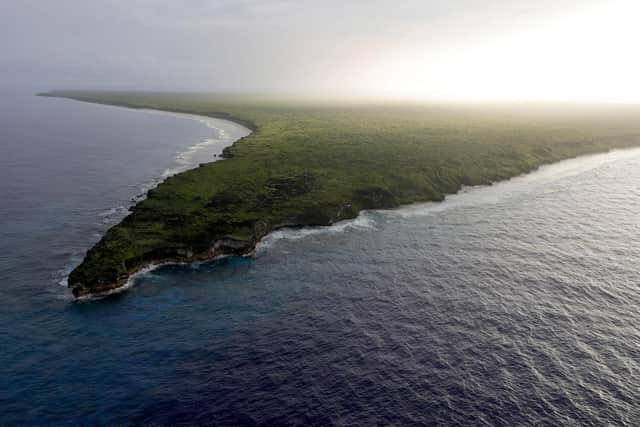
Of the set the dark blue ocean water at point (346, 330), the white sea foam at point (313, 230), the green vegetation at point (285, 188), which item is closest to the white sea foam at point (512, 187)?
the green vegetation at point (285, 188)

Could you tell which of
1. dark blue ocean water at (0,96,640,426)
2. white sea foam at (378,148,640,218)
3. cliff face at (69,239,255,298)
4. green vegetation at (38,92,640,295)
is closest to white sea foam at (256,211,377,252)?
dark blue ocean water at (0,96,640,426)

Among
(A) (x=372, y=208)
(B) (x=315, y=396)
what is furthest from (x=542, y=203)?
(B) (x=315, y=396)

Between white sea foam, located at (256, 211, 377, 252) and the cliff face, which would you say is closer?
the cliff face

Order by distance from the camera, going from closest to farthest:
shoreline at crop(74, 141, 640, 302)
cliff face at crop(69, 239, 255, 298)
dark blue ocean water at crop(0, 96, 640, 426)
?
dark blue ocean water at crop(0, 96, 640, 426) → cliff face at crop(69, 239, 255, 298) → shoreline at crop(74, 141, 640, 302)

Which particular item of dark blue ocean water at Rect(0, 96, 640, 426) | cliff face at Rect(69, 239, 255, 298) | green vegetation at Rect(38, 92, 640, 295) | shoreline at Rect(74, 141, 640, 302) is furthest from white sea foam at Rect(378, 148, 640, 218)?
cliff face at Rect(69, 239, 255, 298)

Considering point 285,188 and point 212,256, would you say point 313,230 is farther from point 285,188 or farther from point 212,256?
point 212,256

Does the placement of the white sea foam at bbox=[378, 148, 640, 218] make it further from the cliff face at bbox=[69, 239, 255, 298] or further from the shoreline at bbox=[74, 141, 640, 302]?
the cliff face at bbox=[69, 239, 255, 298]

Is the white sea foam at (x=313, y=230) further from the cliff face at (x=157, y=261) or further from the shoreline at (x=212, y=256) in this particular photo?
the cliff face at (x=157, y=261)

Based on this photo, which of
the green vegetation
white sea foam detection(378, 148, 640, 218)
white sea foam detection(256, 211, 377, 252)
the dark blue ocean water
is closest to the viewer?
the dark blue ocean water

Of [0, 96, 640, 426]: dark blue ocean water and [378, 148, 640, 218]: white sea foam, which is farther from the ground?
[378, 148, 640, 218]: white sea foam
